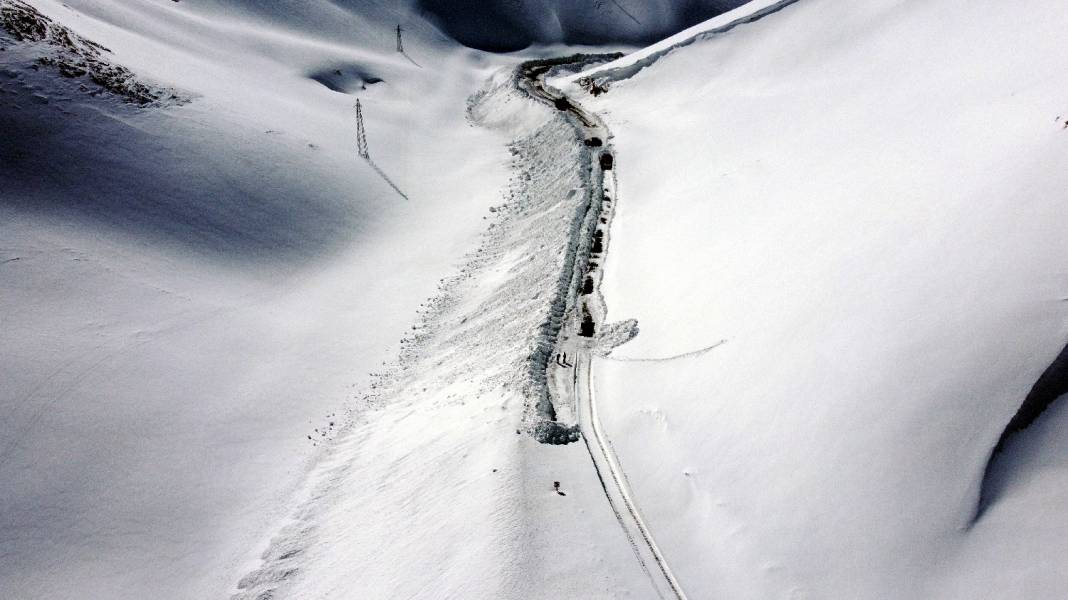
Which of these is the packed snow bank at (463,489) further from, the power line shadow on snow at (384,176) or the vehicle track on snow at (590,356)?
the power line shadow on snow at (384,176)

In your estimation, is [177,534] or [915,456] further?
[177,534]

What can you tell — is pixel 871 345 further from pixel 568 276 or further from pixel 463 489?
pixel 568 276

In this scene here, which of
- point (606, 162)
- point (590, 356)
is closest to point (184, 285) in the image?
point (590, 356)

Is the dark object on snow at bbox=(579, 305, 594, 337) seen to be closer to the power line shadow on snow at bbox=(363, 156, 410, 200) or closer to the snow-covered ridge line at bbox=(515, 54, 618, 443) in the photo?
the snow-covered ridge line at bbox=(515, 54, 618, 443)

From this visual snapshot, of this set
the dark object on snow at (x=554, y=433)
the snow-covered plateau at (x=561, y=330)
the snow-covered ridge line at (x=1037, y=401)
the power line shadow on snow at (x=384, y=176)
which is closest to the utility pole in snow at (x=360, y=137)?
the power line shadow on snow at (x=384, y=176)

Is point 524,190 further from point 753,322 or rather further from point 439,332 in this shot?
point 753,322

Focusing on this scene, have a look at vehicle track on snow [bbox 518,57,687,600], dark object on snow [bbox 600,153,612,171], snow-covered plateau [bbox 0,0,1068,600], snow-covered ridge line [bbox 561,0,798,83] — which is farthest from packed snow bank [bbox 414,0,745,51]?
dark object on snow [bbox 600,153,612,171]

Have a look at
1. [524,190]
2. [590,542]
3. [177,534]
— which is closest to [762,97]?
[524,190]
